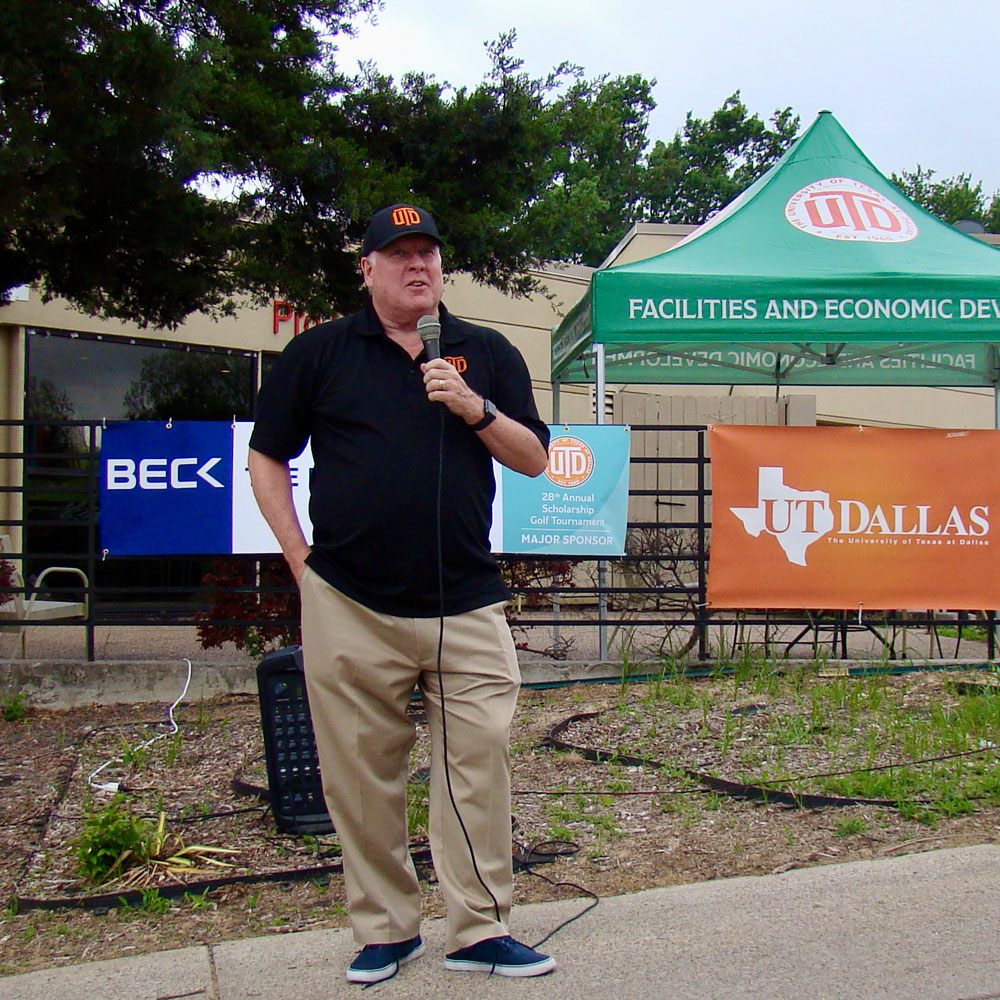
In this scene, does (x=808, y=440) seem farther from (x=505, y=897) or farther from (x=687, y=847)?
(x=505, y=897)

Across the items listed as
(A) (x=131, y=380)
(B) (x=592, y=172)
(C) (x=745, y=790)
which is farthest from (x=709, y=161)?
(C) (x=745, y=790)

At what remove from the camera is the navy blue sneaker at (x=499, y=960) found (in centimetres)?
296

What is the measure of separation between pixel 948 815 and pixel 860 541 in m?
3.16

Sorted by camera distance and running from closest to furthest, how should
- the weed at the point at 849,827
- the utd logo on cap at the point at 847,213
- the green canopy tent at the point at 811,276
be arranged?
the weed at the point at 849,827, the green canopy tent at the point at 811,276, the utd logo on cap at the point at 847,213

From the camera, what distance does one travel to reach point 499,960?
9.75ft

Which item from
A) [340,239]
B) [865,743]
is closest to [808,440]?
[865,743]

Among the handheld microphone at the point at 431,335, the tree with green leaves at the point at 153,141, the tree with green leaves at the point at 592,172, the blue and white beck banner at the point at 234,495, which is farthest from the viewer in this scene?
the tree with green leaves at the point at 592,172

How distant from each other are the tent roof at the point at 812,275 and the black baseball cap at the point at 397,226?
4.92 meters

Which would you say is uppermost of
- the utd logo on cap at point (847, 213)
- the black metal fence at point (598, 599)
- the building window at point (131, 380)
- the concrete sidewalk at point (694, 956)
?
the utd logo on cap at point (847, 213)

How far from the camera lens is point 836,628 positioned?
765 centimetres

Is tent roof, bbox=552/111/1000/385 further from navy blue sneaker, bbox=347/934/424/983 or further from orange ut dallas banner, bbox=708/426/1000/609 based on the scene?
navy blue sneaker, bbox=347/934/424/983

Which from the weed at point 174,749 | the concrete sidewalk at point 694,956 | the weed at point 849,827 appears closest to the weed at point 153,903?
the concrete sidewalk at point 694,956

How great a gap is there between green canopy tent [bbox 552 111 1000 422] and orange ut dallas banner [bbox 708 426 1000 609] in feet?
3.06

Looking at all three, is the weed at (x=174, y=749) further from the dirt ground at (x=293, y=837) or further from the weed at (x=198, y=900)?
the weed at (x=198, y=900)
